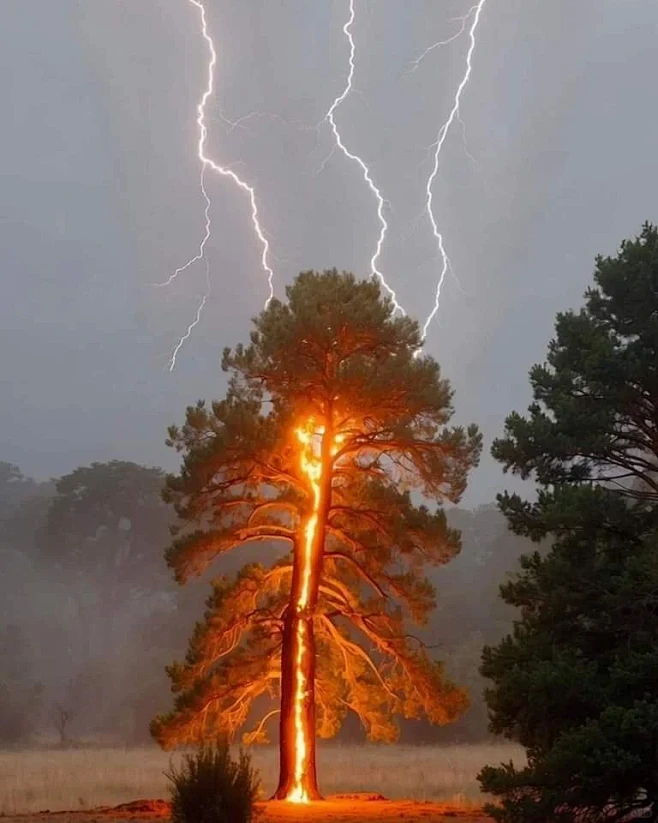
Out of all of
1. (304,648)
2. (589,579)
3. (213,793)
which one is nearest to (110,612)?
(304,648)

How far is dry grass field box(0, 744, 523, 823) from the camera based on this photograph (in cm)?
1568

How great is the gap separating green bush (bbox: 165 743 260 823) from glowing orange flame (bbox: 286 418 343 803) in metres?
6.34

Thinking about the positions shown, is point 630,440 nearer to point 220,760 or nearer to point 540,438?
point 540,438

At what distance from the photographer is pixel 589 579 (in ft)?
33.7

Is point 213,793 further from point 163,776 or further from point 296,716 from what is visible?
point 163,776

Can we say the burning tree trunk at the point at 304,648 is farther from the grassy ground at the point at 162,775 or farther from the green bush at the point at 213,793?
the green bush at the point at 213,793

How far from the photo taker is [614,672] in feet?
30.5

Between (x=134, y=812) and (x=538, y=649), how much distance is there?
6.25 m

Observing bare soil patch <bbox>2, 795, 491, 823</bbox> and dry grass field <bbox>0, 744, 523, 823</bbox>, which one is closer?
bare soil patch <bbox>2, 795, 491, 823</bbox>

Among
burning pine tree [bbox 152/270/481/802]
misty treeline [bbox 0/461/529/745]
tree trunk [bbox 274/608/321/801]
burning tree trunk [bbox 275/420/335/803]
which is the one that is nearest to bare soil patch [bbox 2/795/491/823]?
tree trunk [bbox 274/608/321/801]

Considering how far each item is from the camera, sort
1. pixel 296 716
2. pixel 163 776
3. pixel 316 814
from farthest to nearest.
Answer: pixel 163 776 < pixel 296 716 < pixel 316 814

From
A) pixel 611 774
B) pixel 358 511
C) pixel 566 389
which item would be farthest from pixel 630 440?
pixel 358 511

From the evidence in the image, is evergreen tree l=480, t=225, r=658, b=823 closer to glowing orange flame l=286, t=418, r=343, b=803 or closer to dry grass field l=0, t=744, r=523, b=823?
dry grass field l=0, t=744, r=523, b=823

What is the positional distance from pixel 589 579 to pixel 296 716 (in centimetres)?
650
